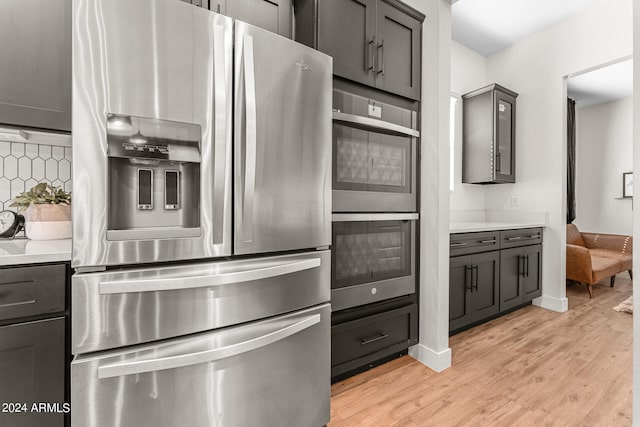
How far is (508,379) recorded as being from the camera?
197cm

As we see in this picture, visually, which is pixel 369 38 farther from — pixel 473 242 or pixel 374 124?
pixel 473 242

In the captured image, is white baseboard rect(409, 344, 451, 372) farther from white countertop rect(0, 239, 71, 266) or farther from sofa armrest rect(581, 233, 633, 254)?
sofa armrest rect(581, 233, 633, 254)

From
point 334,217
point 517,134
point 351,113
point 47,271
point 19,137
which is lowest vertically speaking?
point 47,271

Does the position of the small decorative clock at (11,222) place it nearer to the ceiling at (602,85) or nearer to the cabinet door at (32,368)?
the cabinet door at (32,368)

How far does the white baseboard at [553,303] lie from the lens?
3.25 metres

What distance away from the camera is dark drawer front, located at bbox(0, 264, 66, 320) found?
0.96m

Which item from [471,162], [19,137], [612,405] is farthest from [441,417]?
[471,162]

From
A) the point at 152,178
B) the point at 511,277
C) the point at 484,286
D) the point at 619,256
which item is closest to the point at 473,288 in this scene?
the point at 484,286

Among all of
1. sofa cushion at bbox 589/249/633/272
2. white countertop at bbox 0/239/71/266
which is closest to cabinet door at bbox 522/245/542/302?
sofa cushion at bbox 589/249/633/272

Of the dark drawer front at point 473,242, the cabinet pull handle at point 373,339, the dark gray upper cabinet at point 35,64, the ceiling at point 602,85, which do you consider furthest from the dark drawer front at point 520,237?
the dark gray upper cabinet at point 35,64

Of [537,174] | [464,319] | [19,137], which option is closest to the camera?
[19,137]

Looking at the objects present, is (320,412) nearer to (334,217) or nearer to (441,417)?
(441,417)

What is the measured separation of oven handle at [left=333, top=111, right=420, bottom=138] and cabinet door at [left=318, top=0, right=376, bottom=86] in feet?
0.77

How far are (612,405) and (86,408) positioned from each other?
2.53 m
